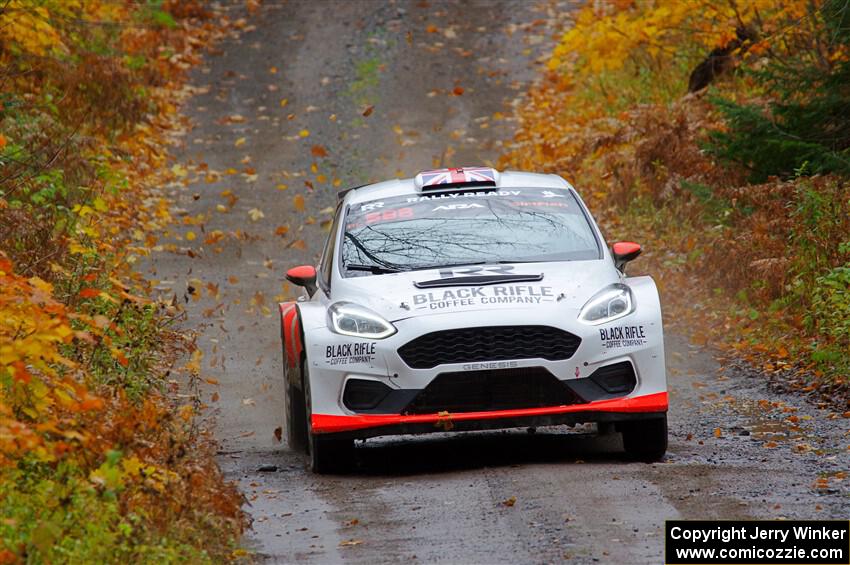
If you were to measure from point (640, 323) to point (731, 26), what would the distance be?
37.2 feet

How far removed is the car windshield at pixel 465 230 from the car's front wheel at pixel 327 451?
1079mm

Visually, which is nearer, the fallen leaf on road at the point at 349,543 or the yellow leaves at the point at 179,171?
the fallen leaf on road at the point at 349,543

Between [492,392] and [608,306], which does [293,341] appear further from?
[608,306]

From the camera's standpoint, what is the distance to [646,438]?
8.68 meters

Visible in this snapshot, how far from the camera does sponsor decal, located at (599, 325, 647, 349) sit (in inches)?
333

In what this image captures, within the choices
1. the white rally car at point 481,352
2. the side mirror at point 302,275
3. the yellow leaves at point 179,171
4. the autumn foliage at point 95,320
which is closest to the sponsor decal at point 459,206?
the white rally car at point 481,352

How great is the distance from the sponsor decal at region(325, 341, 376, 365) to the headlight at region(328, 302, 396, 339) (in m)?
0.07

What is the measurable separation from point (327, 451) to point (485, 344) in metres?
1.26

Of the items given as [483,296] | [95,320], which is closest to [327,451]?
[483,296]

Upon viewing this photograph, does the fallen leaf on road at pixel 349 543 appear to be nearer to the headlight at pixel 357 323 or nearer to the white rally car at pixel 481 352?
the white rally car at pixel 481 352

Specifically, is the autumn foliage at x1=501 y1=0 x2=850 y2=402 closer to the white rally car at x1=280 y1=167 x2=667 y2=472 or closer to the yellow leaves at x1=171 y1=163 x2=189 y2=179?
the white rally car at x1=280 y1=167 x2=667 y2=472

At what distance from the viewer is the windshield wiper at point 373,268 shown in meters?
9.22

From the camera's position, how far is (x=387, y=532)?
7031 mm

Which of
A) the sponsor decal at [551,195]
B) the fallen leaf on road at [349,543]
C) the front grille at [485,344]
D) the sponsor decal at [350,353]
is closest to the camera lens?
the fallen leaf on road at [349,543]
